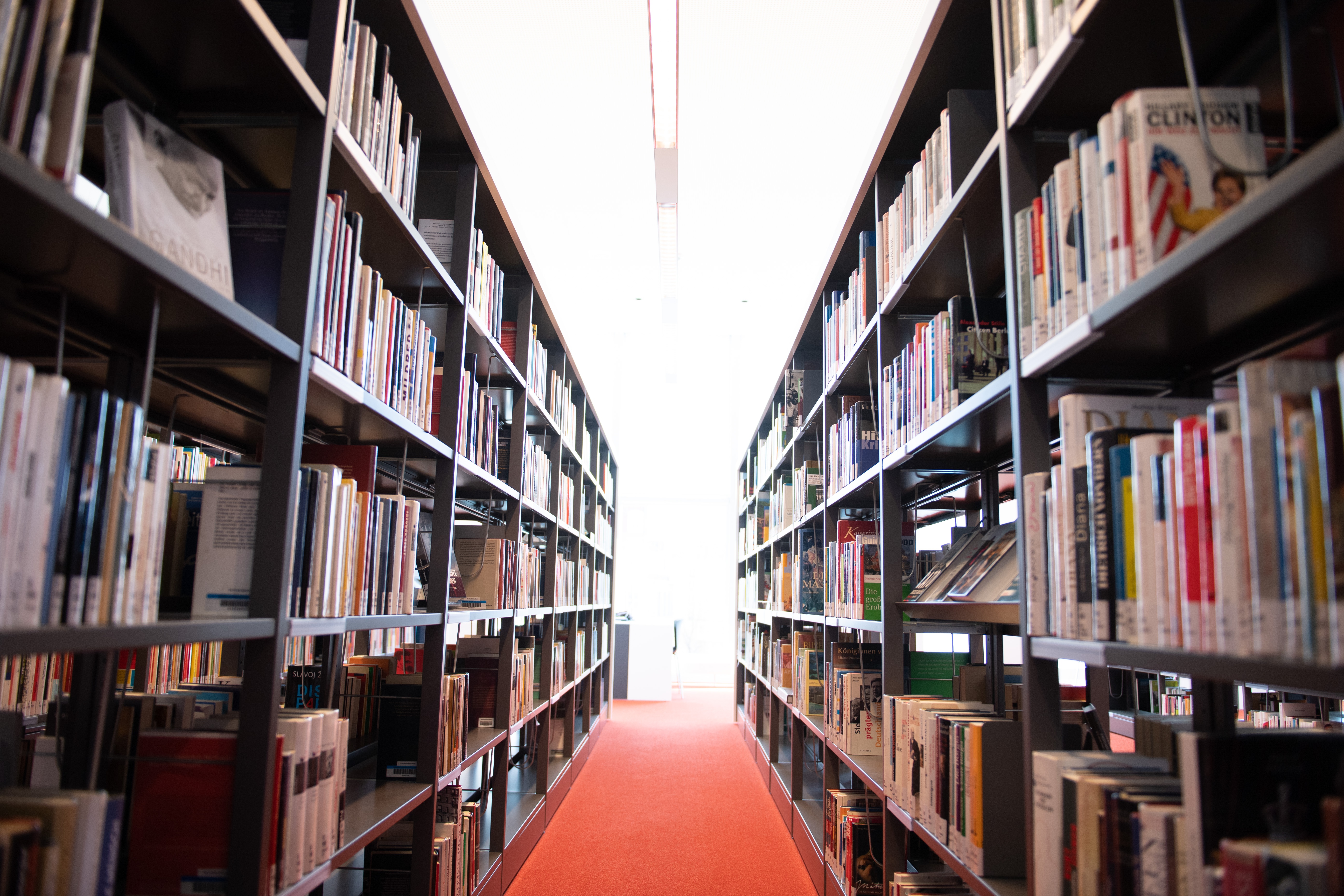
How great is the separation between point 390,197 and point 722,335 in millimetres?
6887

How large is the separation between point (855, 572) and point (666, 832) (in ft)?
6.54

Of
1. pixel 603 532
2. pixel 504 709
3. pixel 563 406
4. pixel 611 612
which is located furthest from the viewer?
pixel 611 612

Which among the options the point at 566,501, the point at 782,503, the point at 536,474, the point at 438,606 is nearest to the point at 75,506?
the point at 438,606

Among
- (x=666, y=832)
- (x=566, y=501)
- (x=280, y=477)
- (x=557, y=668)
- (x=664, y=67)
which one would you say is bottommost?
(x=666, y=832)

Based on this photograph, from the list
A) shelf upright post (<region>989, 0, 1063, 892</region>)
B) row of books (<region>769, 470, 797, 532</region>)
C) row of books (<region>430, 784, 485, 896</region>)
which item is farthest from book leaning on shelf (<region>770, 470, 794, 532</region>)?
shelf upright post (<region>989, 0, 1063, 892</region>)

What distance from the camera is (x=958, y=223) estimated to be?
5.91 feet

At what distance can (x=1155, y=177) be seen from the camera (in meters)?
1.01

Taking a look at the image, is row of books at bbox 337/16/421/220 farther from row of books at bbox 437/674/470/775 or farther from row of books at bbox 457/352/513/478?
row of books at bbox 437/674/470/775

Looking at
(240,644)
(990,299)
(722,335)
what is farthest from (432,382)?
(722,335)

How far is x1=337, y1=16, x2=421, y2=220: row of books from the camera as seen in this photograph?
5.36 feet

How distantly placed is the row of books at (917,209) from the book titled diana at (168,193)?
4.99 ft

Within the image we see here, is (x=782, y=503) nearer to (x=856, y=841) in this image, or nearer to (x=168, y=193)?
(x=856, y=841)

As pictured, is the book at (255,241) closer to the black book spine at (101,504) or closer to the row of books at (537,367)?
the black book spine at (101,504)

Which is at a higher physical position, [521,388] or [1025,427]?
[521,388]
